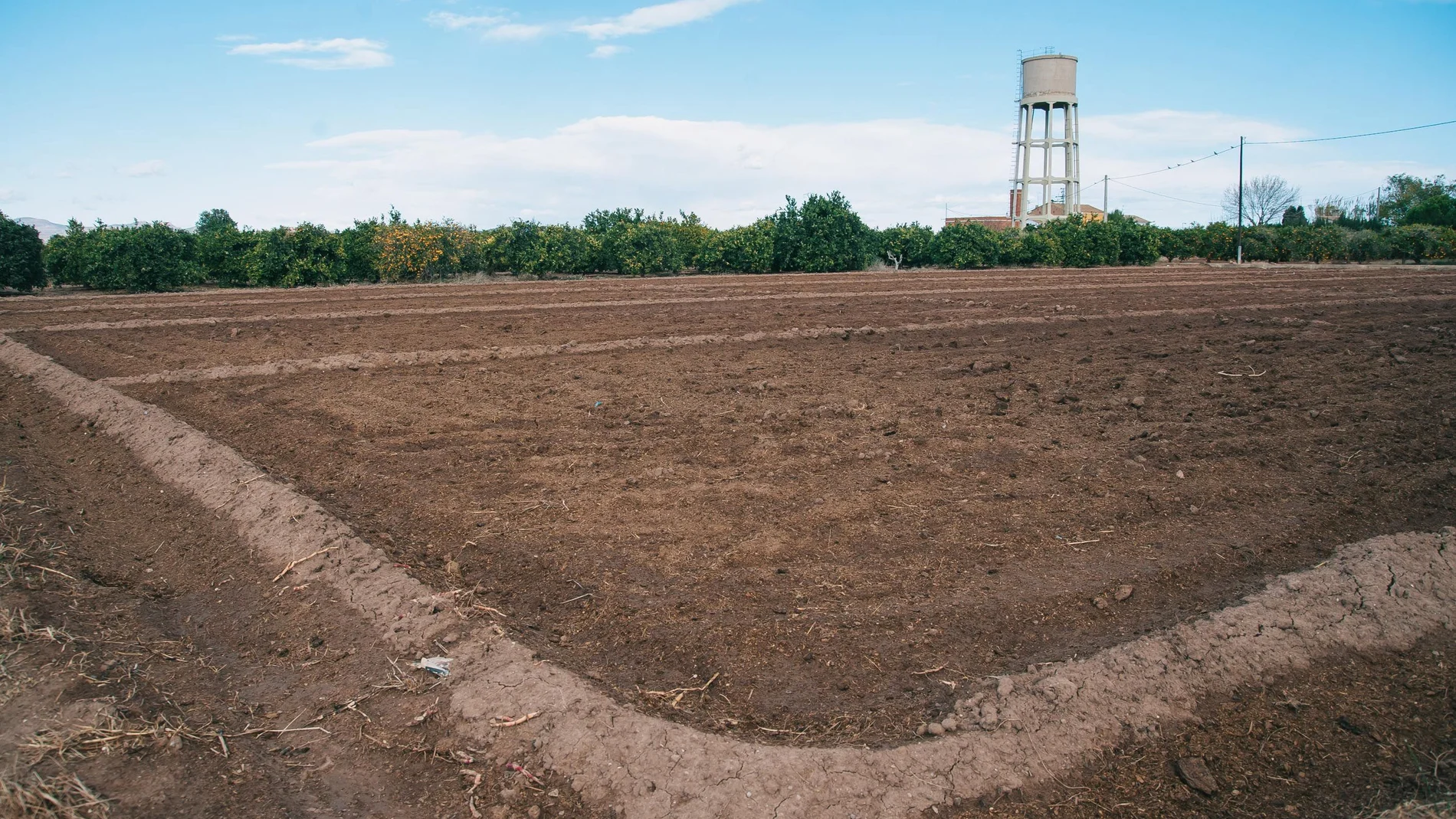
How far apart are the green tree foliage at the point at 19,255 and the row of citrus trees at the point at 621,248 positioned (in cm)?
4

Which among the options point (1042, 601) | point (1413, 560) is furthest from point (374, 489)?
point (1413, 560)

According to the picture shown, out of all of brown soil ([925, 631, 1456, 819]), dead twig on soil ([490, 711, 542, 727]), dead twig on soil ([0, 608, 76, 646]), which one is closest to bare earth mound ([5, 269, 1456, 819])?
dead twig on soil ([490, 711, 542, 727])

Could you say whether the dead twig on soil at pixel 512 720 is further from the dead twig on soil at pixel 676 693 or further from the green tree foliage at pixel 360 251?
the green tree foliage at pixel 360 251

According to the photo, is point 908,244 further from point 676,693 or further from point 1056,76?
point 676,693

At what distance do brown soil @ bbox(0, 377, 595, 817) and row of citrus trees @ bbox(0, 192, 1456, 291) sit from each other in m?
28.9

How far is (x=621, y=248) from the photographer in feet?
123

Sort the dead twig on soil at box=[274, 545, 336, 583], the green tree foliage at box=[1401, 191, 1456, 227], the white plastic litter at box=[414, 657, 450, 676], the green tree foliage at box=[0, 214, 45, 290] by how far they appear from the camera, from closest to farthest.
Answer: the white plastic litter at box=[414, 657, 450, 676], the dead twig on soil at box=[274, 545, 336, 583], the green tree foliage at box=[0, 214, 45, 290], the green tree foliage at box=[1401, 191, 1456, 227]

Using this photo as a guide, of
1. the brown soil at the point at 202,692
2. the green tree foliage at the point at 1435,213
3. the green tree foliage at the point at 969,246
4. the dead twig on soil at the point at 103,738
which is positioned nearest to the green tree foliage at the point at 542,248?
the green tree foliage at the point at 969,246

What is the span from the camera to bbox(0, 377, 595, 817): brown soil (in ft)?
10.5

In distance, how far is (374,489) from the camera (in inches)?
262

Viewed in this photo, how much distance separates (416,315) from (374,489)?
42.5 feet

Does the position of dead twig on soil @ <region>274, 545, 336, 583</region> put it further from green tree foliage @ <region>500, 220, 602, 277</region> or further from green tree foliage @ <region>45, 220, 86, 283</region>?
green tree foliage @ <region>45, 220, 86, 283</region>

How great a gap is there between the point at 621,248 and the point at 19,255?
2029 cm

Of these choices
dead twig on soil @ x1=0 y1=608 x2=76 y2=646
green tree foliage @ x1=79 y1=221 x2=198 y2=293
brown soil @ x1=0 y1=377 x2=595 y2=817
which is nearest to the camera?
brown soil @ x1=0 y1=377 x2=595 y2=817
